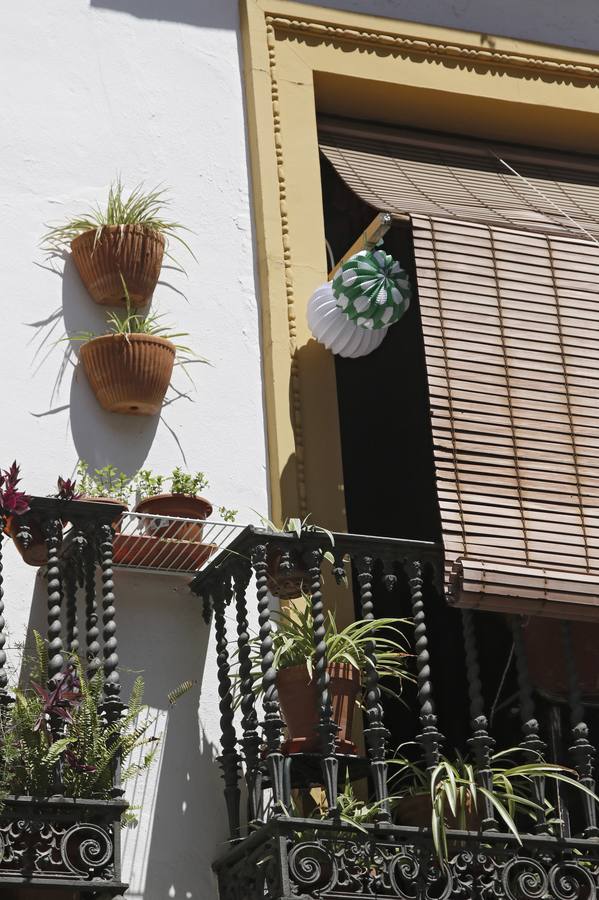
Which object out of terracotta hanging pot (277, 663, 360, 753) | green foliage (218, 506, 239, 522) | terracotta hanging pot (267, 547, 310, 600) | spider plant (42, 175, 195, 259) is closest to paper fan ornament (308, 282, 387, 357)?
spider plant (42, 175, 195, 259)

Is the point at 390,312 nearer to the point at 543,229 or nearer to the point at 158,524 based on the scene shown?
the point at 543,229

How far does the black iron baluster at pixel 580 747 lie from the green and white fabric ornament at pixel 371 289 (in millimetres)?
1489

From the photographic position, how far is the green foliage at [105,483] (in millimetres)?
6598

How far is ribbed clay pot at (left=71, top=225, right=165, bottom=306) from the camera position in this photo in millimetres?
6996

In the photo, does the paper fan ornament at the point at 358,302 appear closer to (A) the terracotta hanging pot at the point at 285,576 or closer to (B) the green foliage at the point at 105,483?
(B) the green foliage at the point at 105,483

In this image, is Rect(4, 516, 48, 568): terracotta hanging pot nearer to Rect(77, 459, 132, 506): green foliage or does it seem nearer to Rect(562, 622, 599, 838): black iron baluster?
Rect(77, 459, 132, 506): green foliage

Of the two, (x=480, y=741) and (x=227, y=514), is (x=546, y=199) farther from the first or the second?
(x=480, y=741)

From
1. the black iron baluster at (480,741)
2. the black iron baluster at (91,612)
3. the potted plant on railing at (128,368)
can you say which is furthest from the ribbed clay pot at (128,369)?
the black iron baluster at (480,741)

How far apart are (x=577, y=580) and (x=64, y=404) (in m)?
2.04

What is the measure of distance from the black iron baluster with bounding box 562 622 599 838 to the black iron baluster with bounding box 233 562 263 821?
42.9 inches

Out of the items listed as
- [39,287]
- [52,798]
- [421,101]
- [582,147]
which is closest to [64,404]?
[39,287]

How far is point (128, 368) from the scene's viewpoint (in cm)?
678

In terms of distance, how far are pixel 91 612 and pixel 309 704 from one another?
2.67 feet

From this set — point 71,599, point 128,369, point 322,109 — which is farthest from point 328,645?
point 322,109
